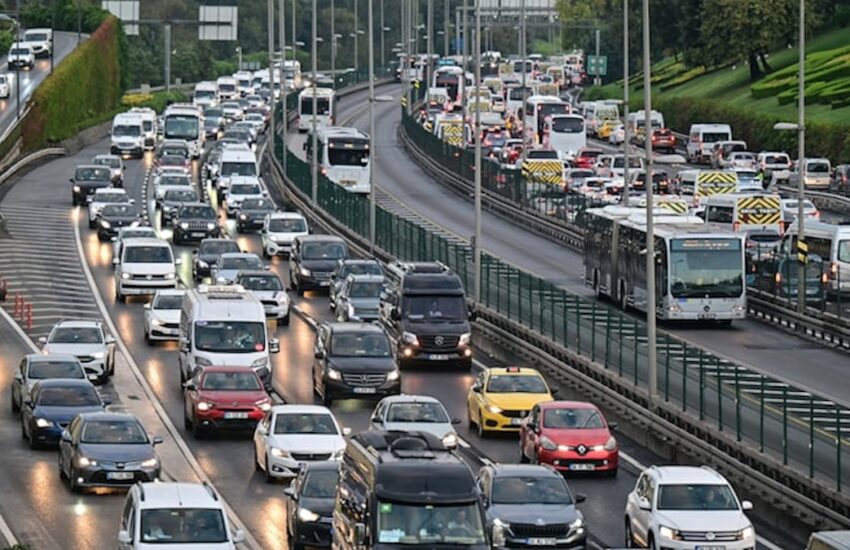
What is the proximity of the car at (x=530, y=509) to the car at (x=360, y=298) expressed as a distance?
26.0 meters

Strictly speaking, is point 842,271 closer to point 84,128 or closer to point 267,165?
point 267,165

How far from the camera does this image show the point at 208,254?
7244cm

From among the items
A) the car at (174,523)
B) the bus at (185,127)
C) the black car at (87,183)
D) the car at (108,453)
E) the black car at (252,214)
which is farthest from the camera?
the bus at (185,127)

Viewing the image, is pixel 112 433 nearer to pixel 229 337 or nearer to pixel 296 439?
pixel 296 439

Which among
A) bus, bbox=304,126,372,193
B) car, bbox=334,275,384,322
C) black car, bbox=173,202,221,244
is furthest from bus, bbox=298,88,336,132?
car, bbox=334,275,384,322

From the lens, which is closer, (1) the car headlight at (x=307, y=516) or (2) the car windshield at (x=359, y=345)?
(1) the car headlight at (x=307, y=516)

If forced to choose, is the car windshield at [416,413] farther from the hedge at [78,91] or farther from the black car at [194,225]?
the hedge at [78,91]

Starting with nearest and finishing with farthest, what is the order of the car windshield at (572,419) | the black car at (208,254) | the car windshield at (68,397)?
the car windshield at (572,419) → the car windshield at (68,397) → the black car at (208,254)

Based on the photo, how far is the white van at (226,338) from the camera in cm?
4966

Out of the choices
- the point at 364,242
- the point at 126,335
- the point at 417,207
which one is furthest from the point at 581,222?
the point at 126,335

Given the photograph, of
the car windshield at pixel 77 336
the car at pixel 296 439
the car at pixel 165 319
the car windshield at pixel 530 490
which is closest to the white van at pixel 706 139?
the car at pixel 165 319

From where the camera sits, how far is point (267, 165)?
11781 cm

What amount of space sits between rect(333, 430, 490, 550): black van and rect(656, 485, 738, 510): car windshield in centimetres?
565

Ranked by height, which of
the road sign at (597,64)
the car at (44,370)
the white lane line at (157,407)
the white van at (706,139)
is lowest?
the white lane line at (157,407)
